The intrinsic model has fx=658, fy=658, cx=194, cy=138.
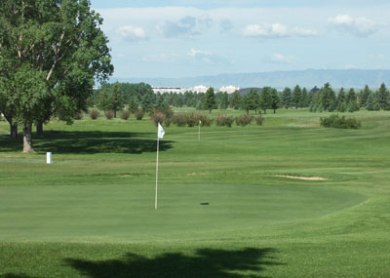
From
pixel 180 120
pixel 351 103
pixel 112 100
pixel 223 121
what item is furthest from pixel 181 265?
pixel 351 103

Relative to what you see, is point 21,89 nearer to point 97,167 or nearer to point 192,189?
point 97,167

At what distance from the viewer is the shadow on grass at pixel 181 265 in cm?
988

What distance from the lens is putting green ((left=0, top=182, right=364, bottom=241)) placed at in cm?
1503

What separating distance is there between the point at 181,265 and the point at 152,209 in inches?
313

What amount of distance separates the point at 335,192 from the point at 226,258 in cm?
1375

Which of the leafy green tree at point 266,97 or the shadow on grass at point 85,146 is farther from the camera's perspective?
the leafy green tree at point 266,97

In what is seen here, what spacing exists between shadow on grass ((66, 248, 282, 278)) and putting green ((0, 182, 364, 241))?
9.15ft

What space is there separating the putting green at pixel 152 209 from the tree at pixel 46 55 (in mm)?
21995

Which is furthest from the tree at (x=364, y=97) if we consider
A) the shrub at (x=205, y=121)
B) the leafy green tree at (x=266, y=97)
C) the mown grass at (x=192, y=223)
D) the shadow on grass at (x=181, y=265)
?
the shadow on grass at (x=181, y=265)

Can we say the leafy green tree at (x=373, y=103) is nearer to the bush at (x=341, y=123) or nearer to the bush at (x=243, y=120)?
the bush at (x=243, y=120)

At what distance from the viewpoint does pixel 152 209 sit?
60.1 feet

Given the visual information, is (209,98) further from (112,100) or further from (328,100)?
(328,100)

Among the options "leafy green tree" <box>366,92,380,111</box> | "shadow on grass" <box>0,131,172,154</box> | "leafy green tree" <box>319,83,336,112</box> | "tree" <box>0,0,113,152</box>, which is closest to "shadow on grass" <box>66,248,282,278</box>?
"tree" <box>0,0,113,152</box>

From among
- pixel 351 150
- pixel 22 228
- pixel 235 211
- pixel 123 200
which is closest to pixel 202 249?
pixel 22 228
